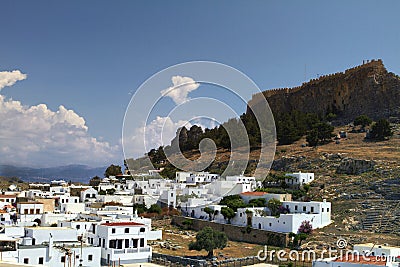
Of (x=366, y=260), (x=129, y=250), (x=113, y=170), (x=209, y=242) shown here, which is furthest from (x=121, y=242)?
(x=113, y=170)

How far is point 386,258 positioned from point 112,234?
1139 cm

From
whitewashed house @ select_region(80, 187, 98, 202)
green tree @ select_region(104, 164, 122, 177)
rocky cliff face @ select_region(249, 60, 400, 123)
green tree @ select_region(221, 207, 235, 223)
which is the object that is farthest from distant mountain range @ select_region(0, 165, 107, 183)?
green tree @ select_region(221, 207, 235, 223)

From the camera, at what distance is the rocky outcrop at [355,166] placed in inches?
1405

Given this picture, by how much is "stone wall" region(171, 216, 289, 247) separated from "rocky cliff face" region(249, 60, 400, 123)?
29610 mm

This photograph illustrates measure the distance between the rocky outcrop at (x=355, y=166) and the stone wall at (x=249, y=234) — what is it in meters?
12.8

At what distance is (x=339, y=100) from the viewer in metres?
56.1

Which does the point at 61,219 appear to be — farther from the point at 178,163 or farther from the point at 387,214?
the point at 178,163

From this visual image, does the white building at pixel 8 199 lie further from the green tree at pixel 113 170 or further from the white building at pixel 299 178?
the green tree at pixel 113 170

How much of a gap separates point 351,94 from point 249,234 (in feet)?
107

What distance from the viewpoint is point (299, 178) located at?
35.6 m

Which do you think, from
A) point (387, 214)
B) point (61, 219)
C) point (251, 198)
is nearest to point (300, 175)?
point (251, 198)

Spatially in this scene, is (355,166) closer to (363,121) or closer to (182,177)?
(363,121)

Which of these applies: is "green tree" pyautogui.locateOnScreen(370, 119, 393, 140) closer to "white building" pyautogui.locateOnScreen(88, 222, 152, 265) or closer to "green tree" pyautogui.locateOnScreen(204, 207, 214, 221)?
"green tree" pyautogui.locateOnScreen(204, 207, 214, 221)

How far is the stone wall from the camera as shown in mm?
25236
